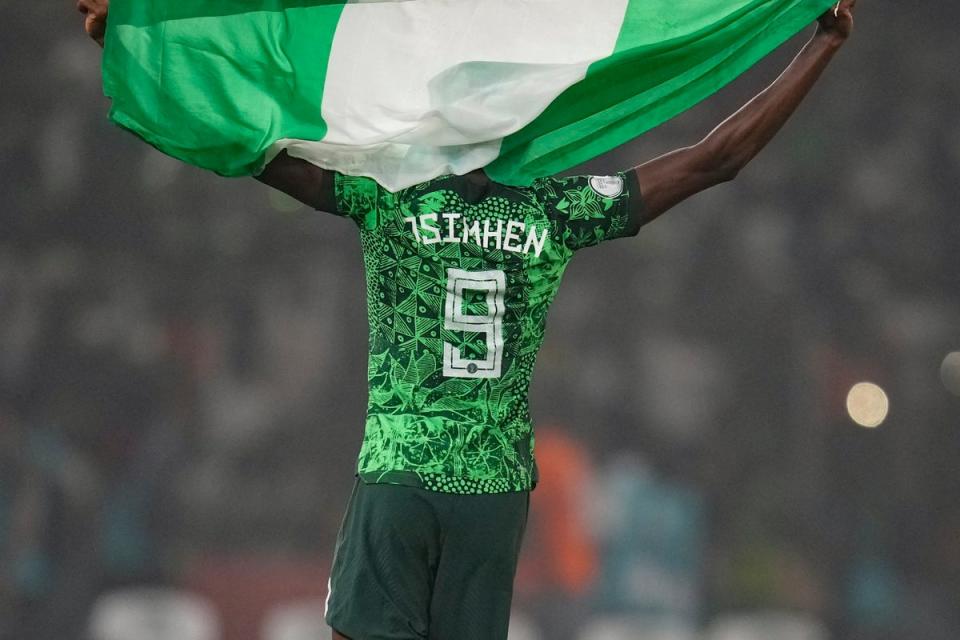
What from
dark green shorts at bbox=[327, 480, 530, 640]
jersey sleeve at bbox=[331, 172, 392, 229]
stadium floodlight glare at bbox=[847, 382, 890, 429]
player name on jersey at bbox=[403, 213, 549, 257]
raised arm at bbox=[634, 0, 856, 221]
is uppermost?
raised arm at bbox=[634, 0, 856, 221]

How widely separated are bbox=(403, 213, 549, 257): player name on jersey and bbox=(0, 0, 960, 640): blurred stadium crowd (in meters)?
2.07

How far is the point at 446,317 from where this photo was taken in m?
1.96

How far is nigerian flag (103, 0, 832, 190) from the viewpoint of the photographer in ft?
6.45

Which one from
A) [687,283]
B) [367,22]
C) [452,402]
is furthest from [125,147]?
[452,402]

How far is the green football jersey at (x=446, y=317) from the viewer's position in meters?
1.94

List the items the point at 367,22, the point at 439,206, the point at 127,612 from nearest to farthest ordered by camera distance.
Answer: the point at 439,206 < the point at 367,22 < the point at 127,612

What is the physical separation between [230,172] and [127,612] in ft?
7.73

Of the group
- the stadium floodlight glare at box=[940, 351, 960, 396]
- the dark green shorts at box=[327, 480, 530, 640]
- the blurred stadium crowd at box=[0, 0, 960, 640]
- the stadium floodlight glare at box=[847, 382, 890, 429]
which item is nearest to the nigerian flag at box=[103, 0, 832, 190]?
the dark green shorts at box=[327, 480, 530, 640]

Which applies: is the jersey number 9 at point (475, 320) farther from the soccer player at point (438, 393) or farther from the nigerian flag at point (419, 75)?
the nigerian flag at point (419, 75)

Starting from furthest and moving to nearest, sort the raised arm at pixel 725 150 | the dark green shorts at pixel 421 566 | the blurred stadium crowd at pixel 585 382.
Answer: the blurred stadium crowd at pixel 585 382 < the raised arm at pixel 725 150 < the dark green shorts at pixel 421 566

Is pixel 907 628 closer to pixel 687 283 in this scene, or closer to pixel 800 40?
pixel 687 283

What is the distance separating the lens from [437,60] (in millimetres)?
2066

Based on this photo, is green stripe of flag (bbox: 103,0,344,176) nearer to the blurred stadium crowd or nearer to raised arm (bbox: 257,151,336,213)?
raised arm (bbox: 257,151,336,213)

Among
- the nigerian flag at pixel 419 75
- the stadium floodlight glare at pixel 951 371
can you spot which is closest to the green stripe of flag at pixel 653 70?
the nigerian flag at pixel 419 75
